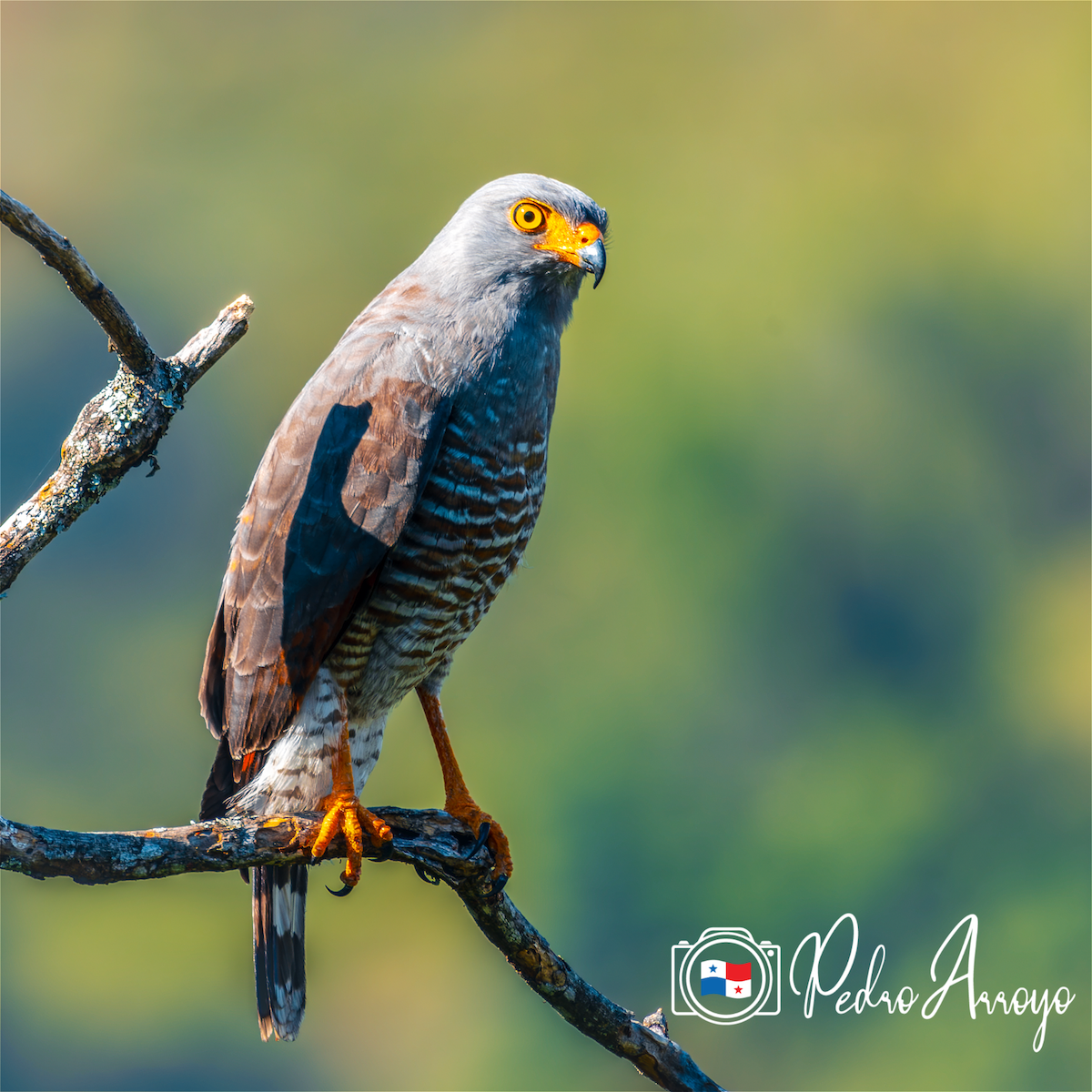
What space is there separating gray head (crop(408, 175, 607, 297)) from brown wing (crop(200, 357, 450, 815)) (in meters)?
0.38

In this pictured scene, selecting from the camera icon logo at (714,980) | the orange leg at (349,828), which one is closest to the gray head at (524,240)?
the orange leg at (349,828)

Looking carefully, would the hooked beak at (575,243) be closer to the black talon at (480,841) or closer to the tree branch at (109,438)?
the tree branch at (109,438)

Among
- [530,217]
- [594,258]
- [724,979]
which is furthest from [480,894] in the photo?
[724,979]

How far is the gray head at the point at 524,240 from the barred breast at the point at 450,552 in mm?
372

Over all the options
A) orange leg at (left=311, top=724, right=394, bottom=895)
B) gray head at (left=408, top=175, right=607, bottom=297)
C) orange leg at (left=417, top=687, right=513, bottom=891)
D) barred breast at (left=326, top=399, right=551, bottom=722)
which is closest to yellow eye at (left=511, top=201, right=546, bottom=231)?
gray head at (left=408, top=175, right=607, bottom=297)

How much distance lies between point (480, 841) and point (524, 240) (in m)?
1.62

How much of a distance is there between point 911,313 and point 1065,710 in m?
6.65

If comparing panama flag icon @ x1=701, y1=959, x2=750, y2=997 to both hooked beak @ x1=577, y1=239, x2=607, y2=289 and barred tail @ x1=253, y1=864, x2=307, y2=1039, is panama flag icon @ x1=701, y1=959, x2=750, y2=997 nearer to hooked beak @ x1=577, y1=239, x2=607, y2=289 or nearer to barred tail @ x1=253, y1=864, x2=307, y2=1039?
barred tail @ x1=253, y1=864, x2=307, y2=1039

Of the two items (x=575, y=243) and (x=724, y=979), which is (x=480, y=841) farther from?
(x=724, y=979)

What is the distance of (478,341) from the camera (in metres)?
2.81

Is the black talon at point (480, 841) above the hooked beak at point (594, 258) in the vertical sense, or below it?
below

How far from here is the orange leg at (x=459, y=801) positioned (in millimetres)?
2908

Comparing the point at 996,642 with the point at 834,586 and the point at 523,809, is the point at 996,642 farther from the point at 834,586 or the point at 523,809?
the point at 523,809

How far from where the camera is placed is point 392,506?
270cm
